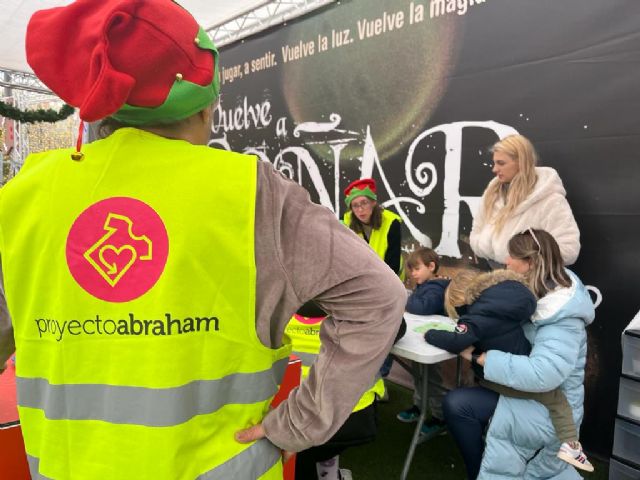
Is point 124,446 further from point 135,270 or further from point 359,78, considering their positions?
point 359,78

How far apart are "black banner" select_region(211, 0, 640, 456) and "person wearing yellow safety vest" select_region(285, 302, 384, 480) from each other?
145 centimetres

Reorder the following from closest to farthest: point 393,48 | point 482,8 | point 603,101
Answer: point 603,101 < point 482,8 < point 393,48

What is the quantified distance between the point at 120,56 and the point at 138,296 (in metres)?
0.31

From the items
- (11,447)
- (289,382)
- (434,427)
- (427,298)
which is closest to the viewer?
(11,447)

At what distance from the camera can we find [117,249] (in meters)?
0.67

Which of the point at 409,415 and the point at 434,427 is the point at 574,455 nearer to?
the point at 434,427

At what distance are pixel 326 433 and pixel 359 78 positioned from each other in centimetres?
324

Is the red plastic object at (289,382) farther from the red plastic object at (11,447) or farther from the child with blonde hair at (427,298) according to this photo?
the child with blonde hair at (427,298)

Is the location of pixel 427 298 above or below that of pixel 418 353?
above

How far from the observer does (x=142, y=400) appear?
669mm

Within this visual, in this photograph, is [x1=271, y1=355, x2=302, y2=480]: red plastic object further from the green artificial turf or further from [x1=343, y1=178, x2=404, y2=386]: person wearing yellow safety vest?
[x1=343, y1=178, x2=404, y2=386]: person wearing yellow safety vest

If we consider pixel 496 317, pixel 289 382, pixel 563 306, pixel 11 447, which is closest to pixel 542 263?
pixel 563 306

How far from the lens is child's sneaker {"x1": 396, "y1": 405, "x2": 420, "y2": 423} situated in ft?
9.53

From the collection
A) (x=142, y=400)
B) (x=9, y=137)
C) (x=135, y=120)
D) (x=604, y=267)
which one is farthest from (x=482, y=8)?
(x=9, y=137)
